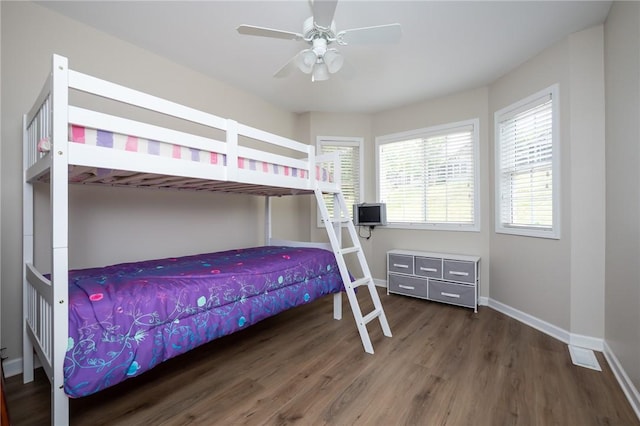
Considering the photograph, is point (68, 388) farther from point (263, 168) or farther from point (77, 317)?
point (263, 168)

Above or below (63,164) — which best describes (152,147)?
above

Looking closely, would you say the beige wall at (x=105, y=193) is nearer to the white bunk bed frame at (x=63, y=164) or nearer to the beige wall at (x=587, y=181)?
the white bunk bed frame at (x=63, y=164)

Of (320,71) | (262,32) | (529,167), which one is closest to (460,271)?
(529,167)

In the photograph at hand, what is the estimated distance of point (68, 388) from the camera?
1.17 meters

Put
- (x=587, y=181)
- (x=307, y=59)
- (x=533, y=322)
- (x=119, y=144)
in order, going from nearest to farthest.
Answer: (x=119, y=144) < (x=307, y=59) < (x=587, y=181) < (x=533, y=322)

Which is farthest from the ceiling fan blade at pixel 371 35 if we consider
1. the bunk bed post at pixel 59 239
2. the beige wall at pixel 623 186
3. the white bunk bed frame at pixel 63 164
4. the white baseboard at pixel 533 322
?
the white baseboard at pixel 533 322

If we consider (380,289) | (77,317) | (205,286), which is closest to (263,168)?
(205,286)

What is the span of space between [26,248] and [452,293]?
364 cm

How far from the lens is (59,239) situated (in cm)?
117

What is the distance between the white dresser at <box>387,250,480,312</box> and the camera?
299 centimetres

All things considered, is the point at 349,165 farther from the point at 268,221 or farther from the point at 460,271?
the point at 460,271

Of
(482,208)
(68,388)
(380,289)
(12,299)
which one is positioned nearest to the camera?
(68,388)

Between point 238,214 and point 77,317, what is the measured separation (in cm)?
212

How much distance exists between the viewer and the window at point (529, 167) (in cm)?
239
